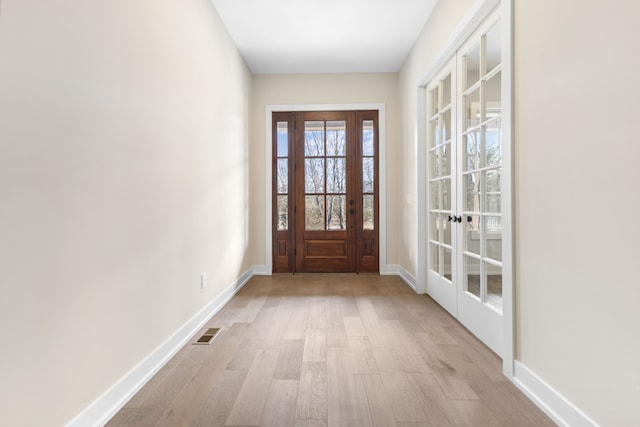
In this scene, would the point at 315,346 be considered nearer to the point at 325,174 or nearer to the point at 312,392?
the point at 312,392

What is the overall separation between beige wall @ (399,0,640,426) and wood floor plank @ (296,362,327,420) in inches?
39.7

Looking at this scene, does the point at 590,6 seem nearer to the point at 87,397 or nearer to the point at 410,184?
the point at 87,397

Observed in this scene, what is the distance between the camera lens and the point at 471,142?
277 centimetres

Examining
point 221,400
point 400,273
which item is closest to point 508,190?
point 221,400

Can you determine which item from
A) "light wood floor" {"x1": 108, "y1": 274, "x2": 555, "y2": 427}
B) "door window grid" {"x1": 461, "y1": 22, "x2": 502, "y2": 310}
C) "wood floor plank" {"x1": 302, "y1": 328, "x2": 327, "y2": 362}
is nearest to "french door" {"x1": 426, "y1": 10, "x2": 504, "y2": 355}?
"door window grid" {"x1": 461, "y1": 22, "x2": 502, "y2": 310}

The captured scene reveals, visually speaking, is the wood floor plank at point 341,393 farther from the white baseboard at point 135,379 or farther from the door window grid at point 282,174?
the door window grid at point 282,174

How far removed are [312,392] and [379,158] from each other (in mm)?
3675

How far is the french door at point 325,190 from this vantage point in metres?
5.06

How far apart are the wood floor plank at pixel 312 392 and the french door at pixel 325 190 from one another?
294 centimetres

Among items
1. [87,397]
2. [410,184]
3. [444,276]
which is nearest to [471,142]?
[444,276]

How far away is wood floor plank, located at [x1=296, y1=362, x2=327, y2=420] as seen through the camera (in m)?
1.64

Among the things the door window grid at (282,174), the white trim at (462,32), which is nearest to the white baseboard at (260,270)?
the door window grid at (282,174)

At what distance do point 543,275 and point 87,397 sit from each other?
79.1 inches

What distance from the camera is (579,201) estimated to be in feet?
4.77
